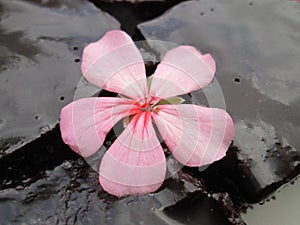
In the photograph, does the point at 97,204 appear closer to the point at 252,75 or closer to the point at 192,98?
the point at 192,98

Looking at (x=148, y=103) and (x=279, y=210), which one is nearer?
(x=148, y=103)

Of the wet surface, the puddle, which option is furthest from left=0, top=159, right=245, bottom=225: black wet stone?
the puddle

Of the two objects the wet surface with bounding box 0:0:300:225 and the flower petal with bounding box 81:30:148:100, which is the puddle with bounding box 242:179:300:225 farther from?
the flower petal with bounding box 81:30:148:100

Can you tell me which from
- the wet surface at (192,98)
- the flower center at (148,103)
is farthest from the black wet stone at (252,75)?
the flower center at (148,103)

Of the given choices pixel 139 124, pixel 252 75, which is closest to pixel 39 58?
pixel 139 124

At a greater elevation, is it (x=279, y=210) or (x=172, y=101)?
(x=172, y=101)
